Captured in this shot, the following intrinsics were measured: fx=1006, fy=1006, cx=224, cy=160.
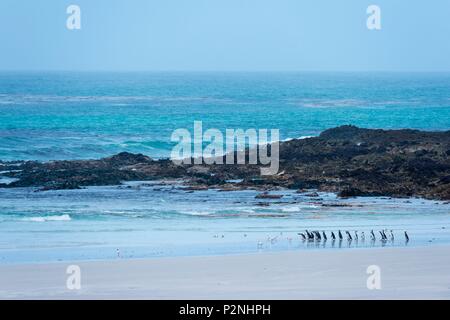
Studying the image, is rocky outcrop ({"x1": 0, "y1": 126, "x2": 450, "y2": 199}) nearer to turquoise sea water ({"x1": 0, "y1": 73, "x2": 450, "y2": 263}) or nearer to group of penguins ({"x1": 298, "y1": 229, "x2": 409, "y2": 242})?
turquoise sea water ({"x1": 0, "y1": 73, "x2": 450, "y2": 263})

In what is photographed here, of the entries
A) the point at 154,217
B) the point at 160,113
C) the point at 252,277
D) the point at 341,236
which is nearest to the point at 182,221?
the point at 154,217

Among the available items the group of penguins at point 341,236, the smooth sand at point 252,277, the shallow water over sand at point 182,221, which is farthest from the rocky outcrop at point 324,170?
the smooth sand at point 252,277

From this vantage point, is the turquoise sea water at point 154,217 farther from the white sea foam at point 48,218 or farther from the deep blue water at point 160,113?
the deep blue water at point 160,113

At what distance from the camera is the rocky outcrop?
24641 millimetres

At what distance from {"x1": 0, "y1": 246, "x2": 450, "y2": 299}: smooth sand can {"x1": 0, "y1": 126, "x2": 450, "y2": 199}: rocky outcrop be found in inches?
305

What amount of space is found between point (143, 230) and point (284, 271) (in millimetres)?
5437

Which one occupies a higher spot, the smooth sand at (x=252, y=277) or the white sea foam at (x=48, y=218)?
the smooth sand at (x=252, y=277)

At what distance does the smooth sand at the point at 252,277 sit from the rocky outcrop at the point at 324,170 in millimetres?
7749

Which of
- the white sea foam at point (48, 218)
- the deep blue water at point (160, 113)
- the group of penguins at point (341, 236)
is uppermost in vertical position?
the group of penguins at point (341, 236)

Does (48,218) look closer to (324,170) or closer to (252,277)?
(252,277)

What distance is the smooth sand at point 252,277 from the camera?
1316 centimetres

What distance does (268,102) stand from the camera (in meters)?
78.9

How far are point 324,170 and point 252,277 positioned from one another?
12524 millimetres
